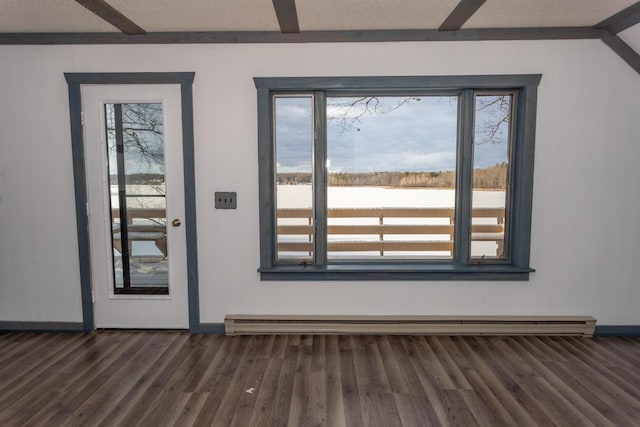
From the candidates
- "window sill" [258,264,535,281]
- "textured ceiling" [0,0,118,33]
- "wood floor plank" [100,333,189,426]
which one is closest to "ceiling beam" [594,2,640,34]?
"window sill" [258,264,535,281]

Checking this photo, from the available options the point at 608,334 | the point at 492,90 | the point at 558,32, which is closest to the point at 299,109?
the point at 492,90

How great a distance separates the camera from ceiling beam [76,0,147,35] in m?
2.47

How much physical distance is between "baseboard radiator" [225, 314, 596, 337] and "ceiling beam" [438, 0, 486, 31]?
235 centimetres

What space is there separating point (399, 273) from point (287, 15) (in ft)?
7.20

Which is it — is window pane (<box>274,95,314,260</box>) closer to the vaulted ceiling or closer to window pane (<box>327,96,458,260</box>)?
window pane (<box>327,96,458,260</box>)

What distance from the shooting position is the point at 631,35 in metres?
2.77

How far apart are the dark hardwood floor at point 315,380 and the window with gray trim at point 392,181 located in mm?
620

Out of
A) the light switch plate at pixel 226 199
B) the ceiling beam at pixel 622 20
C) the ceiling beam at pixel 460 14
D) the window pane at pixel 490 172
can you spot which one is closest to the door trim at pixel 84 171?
the light switch plate at pixel 226 199

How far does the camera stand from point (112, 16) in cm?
266

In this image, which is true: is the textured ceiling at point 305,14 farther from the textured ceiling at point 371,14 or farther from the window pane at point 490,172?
the window pane at point 490,172

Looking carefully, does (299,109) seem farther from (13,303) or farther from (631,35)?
(13,303)

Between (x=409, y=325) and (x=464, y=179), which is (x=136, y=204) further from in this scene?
(x=464, y=179)

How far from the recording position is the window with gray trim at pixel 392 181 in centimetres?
309

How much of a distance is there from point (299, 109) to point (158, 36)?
4.18 feet
